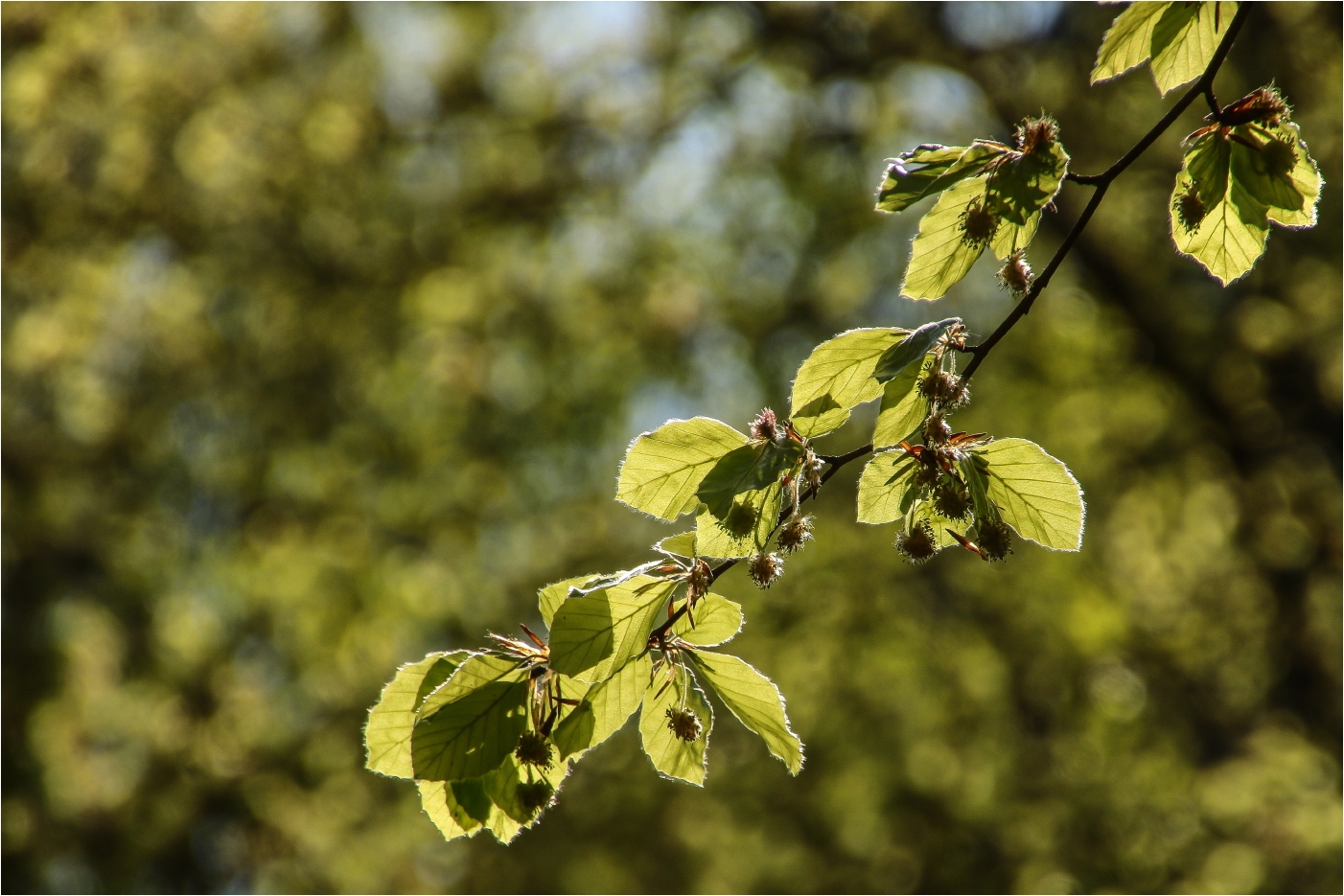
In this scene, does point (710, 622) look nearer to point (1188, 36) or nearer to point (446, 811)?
point (446, 811)

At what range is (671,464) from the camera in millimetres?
1574

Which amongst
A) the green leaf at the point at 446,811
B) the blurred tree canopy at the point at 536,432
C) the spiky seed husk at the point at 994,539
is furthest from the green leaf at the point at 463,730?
the blurred tree canopy at the point at 536,432

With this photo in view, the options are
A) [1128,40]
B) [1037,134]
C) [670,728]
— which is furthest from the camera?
[670,728]

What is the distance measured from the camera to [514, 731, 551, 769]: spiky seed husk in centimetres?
160

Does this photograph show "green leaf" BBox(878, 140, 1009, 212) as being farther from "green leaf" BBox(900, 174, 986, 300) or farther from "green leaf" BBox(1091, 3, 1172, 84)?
"green leaf" BBox(1091, 3, 1172, 84)

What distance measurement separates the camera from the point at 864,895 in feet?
33.6

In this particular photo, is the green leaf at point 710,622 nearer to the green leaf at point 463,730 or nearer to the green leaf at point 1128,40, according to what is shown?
the green leaf at point 463,730

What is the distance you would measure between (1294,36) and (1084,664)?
621 centimetres

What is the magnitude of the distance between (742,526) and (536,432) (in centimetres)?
911

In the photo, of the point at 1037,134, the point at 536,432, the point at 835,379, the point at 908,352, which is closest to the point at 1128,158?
the point at 1037,134

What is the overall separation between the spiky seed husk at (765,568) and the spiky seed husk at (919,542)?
20 centimetres

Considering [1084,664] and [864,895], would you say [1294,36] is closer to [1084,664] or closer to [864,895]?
[1084,664]

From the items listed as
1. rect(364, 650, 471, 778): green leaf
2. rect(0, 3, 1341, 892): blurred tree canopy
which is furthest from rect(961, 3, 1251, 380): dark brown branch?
rect(0, 3, 1341, 892): blurred tree canopy

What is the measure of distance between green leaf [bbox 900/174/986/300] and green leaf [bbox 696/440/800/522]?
0.20m
